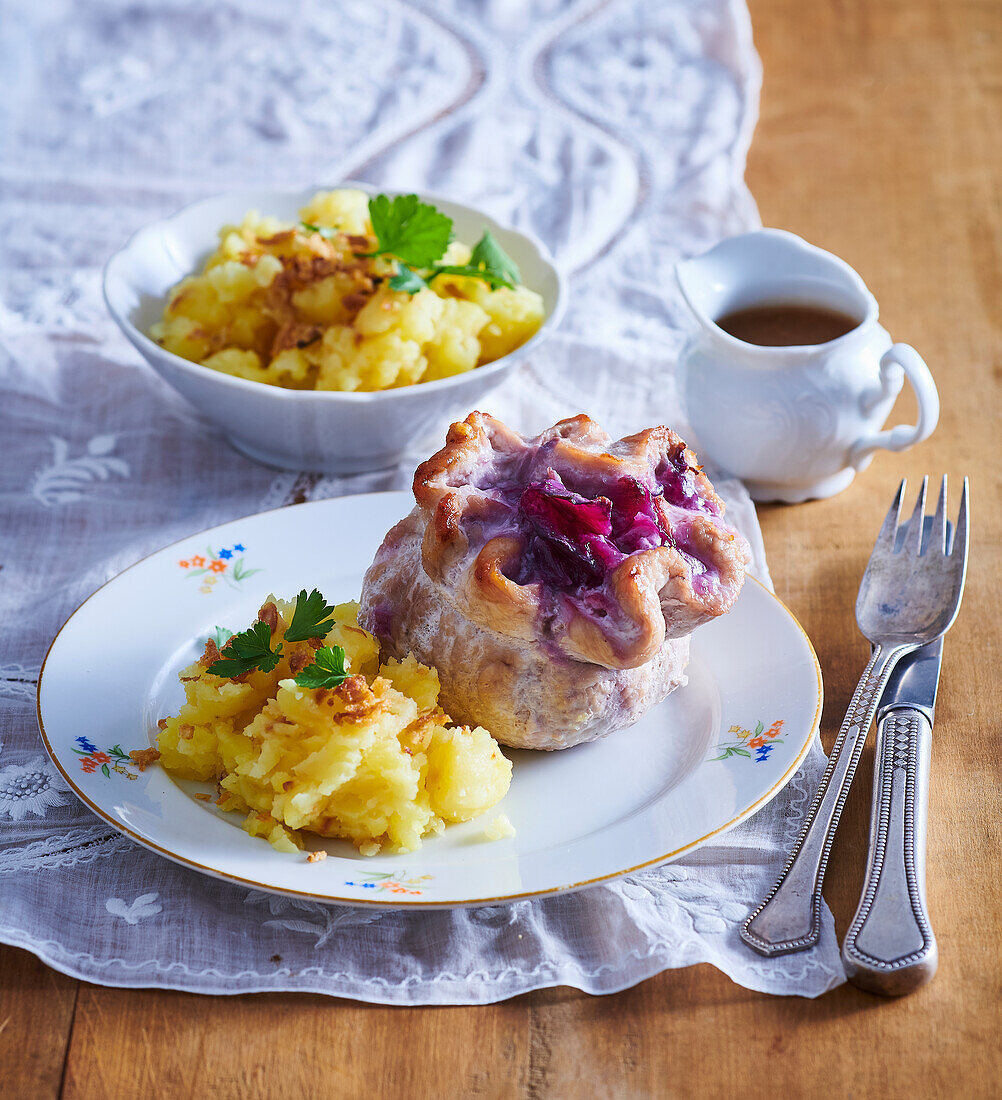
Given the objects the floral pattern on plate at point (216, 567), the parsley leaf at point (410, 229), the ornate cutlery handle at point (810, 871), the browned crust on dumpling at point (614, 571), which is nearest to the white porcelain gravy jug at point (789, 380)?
the parsley leaf at point (410, 229)

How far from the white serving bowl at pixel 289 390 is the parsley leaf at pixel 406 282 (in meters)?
0.21

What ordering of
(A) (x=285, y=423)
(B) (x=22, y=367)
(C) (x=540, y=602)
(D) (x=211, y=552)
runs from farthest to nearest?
(B) (x=22, y=367) → (A) (x=285, y=423) → (D) (x=211, y=552) → (C) (x=540, y=602)

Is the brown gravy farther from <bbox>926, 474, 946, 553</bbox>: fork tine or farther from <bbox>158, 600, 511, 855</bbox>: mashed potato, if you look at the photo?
<bbox>158, 600, 511, 855</bbox>: mashed potato

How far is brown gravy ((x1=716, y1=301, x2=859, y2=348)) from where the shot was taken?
9.19 feet

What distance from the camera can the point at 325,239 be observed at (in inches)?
112

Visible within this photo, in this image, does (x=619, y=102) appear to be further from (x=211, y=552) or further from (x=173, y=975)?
(x=173, y=975)

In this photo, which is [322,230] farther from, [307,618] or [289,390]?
[307,618]

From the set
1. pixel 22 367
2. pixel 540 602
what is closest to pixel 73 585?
pixel 22 367

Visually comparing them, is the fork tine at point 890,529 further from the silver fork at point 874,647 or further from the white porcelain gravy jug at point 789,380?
the white porcelain gravy jug at point 789,380

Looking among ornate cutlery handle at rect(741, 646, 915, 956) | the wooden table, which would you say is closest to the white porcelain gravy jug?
the wooden table

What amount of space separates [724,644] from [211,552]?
37.9 inches

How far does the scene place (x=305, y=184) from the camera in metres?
3.90

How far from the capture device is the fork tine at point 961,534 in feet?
7.89

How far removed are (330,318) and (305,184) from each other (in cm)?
136
